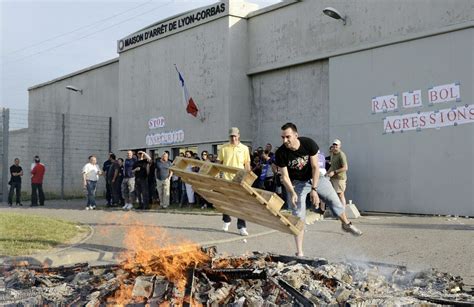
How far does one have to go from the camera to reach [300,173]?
7.12 metres

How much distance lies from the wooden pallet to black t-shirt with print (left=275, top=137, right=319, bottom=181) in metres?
0.88

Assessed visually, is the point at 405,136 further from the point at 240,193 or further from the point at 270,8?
the point at 240,193

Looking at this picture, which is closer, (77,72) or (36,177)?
(36,177)

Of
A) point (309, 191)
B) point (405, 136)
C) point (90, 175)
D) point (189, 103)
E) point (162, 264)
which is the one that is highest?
point (189, 103)

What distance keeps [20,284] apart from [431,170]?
440 inches

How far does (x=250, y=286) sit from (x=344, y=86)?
11593mm

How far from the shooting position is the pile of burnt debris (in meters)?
4.54

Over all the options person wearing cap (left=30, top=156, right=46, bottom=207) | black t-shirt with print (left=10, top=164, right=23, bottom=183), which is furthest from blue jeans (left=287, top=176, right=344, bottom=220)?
black t-shirt with print (left=10, top=164, right=23, bottom=183)

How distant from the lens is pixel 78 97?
96.6 feet

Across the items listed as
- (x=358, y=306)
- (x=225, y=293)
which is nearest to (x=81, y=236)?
(x=225, y=293)

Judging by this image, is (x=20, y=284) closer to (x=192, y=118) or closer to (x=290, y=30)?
(x=290, y=30)

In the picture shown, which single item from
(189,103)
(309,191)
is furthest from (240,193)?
(189,103)

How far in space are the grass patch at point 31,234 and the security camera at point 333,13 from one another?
9.50 metres

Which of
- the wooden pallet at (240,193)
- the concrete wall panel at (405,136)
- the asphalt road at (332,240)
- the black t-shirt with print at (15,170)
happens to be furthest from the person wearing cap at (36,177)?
the wooden pallet at (240,193)
